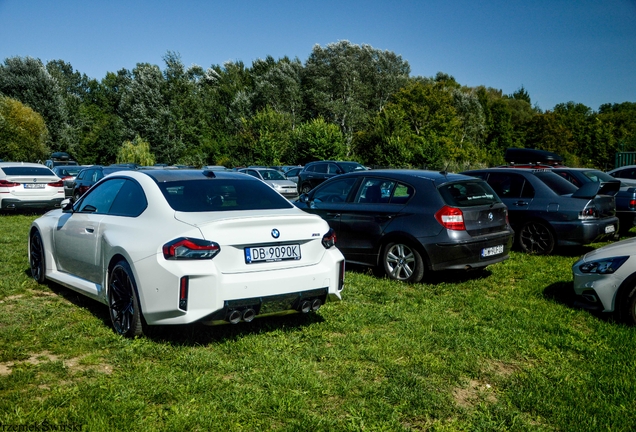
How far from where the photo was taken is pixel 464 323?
19.9 ft

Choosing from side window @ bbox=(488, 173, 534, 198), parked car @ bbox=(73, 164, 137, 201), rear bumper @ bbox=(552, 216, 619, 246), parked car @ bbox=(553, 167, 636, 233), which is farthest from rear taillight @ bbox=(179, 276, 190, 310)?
parked car @ bbox=(73, 164, 137, 201)

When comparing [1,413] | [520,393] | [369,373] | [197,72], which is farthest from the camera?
[197,72]

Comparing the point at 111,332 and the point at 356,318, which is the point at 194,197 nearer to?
the point at 111,332

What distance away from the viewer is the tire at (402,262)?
7.93 meters

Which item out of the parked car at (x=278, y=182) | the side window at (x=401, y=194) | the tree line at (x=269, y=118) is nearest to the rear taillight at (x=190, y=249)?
the side window at (x=401, y=194)

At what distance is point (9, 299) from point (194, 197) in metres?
3.04

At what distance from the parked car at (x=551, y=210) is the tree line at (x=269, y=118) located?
106 ft

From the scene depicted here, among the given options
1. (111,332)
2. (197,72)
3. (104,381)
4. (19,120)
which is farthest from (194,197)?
(197,72)

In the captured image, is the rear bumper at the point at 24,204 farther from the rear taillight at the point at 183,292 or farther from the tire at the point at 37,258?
the rear taillight at the point at 183,292

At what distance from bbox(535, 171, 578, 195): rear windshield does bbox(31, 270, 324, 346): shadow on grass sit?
6.48 metres

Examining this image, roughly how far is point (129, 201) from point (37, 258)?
2721 millimetres

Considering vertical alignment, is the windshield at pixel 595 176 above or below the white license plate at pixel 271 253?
above

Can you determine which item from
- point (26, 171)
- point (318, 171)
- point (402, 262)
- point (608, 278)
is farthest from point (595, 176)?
point (318, 171)

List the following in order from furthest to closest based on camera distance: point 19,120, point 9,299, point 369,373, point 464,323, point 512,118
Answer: point 512,118 → point 19,120 → point 9,299 → point 464,323 → point 369,373
